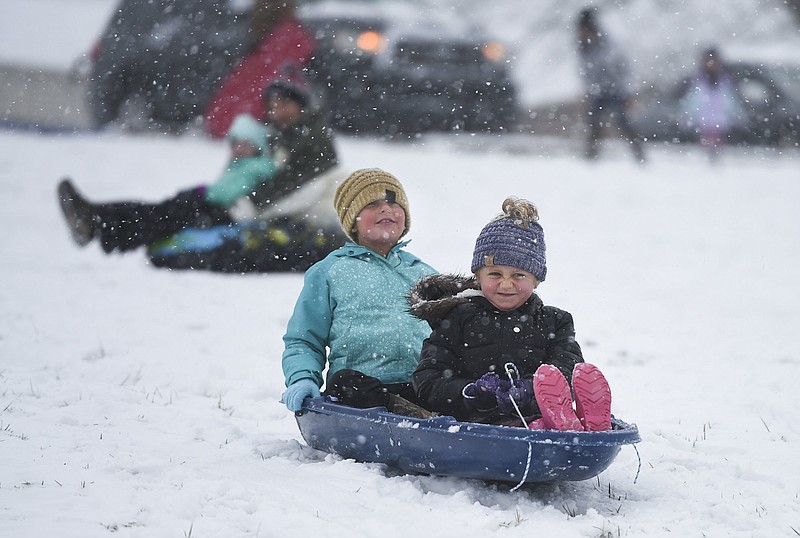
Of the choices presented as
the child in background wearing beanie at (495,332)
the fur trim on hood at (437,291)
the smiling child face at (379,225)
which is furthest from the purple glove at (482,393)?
the smiling child face at (379,225)

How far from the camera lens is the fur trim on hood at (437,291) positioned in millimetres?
3586

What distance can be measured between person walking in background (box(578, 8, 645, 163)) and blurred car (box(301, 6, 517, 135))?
102 cm

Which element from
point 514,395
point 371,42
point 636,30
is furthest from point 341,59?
point 636,30

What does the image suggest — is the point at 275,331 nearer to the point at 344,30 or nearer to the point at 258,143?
the point at 258,143

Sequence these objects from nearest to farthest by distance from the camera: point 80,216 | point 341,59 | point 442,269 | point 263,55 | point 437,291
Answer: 1. point 437,291
2. point 80,216
3. point 442,269
4. point 263,55
5. point 341,59

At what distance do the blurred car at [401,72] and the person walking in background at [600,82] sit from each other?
1.02 m

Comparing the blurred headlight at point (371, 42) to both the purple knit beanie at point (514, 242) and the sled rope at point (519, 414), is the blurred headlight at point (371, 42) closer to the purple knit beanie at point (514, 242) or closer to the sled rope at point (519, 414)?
the purple knit beanie at point (514, 242)

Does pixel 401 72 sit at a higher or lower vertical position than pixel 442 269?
higher

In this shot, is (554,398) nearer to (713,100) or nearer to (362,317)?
(362,317)

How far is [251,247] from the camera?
719cm

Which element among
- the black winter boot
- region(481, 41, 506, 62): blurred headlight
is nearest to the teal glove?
the black winter boot

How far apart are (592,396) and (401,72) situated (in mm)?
9742

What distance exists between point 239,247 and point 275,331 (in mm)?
1262

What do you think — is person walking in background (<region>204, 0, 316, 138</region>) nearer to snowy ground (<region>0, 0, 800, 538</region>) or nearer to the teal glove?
snowy ground (<region>0, 0, 800, 538</region>)
